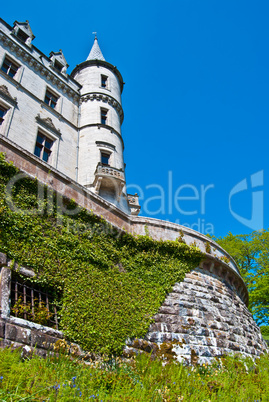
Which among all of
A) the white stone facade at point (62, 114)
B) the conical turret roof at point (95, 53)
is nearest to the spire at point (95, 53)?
the conical turret roof at point (95, 53)

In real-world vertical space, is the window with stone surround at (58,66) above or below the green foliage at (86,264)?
above

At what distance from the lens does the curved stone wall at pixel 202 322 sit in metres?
9.48

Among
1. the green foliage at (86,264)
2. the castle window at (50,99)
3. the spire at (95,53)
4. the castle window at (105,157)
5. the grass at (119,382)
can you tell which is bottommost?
the grass at (119,382)

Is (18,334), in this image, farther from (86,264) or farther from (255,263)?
(255,263)

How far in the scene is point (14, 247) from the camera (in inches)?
307

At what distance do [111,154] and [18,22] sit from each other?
11.8 meters

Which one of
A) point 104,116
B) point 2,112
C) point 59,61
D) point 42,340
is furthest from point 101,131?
point 42,340

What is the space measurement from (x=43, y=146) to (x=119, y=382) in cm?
1453

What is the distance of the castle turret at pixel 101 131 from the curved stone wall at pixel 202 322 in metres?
7.41

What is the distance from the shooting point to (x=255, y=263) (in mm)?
25156

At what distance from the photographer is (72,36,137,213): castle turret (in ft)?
59.0

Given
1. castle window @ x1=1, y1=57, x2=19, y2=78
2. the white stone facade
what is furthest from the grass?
castle window @ x1=1, y1=57, x2=19, y2=78

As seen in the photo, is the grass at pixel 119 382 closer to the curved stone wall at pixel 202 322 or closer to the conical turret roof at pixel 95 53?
the curved stone wall at pixel 202 322

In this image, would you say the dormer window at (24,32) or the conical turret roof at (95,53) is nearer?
the dormer window at (24,32)
